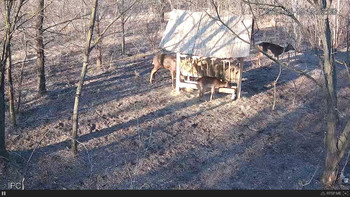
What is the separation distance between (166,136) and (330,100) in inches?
186

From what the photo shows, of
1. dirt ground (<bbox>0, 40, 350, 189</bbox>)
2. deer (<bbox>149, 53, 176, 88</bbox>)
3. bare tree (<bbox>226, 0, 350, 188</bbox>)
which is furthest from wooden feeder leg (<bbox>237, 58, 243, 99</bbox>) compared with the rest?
bare tree (<bbox>226, 0, 350, 188</bbox>)

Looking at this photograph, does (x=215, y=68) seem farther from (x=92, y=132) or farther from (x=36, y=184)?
(x=36, y=184)

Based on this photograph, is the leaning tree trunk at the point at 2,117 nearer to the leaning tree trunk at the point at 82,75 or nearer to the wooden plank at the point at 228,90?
the leaning tree trunk at the point at 82,75

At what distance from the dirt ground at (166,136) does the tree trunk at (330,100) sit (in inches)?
23.5

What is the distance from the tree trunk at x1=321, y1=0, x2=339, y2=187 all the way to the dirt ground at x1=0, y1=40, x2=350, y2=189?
596mm

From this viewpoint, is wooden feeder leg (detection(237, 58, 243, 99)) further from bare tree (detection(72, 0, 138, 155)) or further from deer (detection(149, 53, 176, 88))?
bare tree (detection(72, 0, 138, 155))

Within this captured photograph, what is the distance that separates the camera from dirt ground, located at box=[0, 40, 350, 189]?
31.0ft

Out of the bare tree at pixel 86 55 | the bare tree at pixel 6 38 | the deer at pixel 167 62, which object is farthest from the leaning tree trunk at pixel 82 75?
the deer at pixel 167 62

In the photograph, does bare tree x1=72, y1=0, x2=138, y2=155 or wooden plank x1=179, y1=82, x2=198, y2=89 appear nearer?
bare tree x1=72, y1=0, x2=138, y2=155

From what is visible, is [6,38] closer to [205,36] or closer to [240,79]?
[205,36]

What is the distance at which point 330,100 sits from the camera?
341 inches

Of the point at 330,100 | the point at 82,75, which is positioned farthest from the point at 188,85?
the point at 330,100

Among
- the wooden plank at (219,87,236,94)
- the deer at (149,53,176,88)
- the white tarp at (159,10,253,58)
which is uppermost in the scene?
the white tarp at (159,10,253,58)
